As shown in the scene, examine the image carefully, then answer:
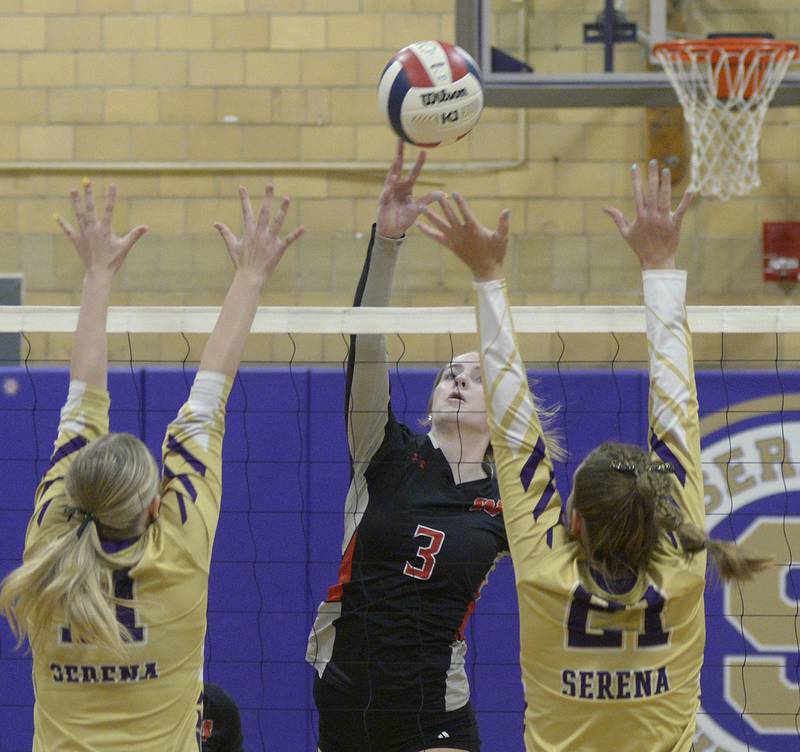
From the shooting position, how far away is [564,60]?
6.84m

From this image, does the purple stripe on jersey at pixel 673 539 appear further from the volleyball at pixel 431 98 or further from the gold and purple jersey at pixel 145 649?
the volleyball at pixel 431 98

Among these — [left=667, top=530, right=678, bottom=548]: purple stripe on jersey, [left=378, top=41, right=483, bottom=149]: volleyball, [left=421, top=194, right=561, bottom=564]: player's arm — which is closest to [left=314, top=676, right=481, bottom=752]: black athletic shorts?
[left=421, top=194, right=561, bottom=564]: player's arm

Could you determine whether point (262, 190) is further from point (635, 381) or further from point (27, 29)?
point (635, 381)

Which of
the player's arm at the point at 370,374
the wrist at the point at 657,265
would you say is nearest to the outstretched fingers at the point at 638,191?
the wrist at the point at 657,265

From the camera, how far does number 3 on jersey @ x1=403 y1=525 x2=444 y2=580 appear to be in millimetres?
3281

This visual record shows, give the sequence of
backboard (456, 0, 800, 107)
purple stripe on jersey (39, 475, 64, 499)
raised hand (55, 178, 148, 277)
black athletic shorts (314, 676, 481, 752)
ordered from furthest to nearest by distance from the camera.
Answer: backboard (456, 0, 800, 107), black athletic shorts (314, 676, 481, 752), raised hand (55, 178, 148, 277), purple stripe on jersey (39, 475, 64, 499)

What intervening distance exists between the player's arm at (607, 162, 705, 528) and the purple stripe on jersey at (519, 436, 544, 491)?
0.76 ft

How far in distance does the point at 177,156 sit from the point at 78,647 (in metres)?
5.36

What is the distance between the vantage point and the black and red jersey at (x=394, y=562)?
328 centimetres

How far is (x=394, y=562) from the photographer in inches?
130

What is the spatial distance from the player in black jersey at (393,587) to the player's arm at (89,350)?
775 mm

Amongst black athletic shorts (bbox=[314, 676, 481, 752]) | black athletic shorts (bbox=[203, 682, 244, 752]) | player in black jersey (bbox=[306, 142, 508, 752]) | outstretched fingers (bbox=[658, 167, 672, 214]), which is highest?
outstretched fingers (bbox=[658, 167, 672, 214])

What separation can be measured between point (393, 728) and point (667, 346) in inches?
56.1

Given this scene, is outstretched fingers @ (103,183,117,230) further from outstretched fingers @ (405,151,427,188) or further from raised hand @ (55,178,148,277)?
outstretched fingers @ (405,151,427,188)
